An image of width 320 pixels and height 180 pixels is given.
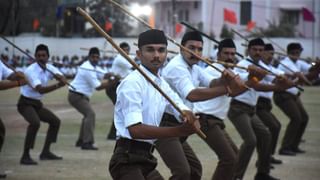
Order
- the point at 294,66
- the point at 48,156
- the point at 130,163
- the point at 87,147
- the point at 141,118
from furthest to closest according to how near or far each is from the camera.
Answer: the point at 294,66, the point at 87,147, the point at 48,156, the point at 130,163, the point at 141,118

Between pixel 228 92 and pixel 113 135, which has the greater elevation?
pixel 228 92

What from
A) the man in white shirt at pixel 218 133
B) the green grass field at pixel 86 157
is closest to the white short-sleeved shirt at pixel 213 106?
the man in white shirt at pixel 218 133

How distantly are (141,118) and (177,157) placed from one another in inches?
66.1

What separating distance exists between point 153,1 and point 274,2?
28.4 ft

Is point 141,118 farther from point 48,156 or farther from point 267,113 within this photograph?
point 48,156

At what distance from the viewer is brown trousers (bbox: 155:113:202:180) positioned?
21.6 ft

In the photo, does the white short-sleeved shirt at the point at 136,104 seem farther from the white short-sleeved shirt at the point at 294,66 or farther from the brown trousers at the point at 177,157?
the white short-sleeved shirt at the point at 294,66

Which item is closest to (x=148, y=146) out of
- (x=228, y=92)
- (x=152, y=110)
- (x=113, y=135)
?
(x=152, y=110)

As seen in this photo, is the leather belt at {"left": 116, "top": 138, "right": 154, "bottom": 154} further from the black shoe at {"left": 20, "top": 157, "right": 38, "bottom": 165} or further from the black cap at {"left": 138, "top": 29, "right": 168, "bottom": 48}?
the black shoe at {"left": 20, "top": 157, "right": 38, "bottom": 165}

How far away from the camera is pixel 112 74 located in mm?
Answer: 13523

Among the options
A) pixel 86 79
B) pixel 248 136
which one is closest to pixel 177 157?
pixel 248 136

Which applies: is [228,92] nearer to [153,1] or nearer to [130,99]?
[130,99]

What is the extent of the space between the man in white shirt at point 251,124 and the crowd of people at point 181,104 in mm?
14

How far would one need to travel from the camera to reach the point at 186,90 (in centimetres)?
698
